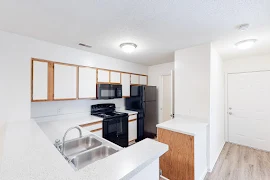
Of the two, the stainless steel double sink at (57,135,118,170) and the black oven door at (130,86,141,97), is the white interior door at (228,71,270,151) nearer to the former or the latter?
the black oven door at (130,86,141,97)

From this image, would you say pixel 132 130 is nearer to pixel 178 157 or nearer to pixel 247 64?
pixel 178 157

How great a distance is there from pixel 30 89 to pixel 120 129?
2013mm

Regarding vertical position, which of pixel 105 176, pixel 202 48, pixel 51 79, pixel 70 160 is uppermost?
pixel 202 48

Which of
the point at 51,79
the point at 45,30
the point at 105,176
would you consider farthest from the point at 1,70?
the point at 105,176

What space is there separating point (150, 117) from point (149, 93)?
0.76 meters

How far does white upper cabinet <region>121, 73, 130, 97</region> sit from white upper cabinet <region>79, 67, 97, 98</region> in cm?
89

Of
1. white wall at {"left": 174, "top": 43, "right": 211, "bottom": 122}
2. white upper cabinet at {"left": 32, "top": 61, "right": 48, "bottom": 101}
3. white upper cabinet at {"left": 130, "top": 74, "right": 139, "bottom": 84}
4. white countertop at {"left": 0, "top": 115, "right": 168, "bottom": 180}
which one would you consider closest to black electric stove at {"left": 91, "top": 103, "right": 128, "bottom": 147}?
white upper cabinet at {"left": 130, "top": 74, "right": 139, "bottom": 84}

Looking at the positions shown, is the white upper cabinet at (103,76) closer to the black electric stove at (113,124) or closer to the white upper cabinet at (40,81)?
the black electric stove at (113,124)

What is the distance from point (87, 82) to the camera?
2922 millimetres

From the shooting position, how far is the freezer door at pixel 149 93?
12.6 ft

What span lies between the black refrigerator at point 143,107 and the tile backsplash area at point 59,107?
1.00 m

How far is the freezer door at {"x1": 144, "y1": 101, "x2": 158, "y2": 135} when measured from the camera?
389cm

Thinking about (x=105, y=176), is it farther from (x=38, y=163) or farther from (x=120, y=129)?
(x=120, y=129)

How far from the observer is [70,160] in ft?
4.30
